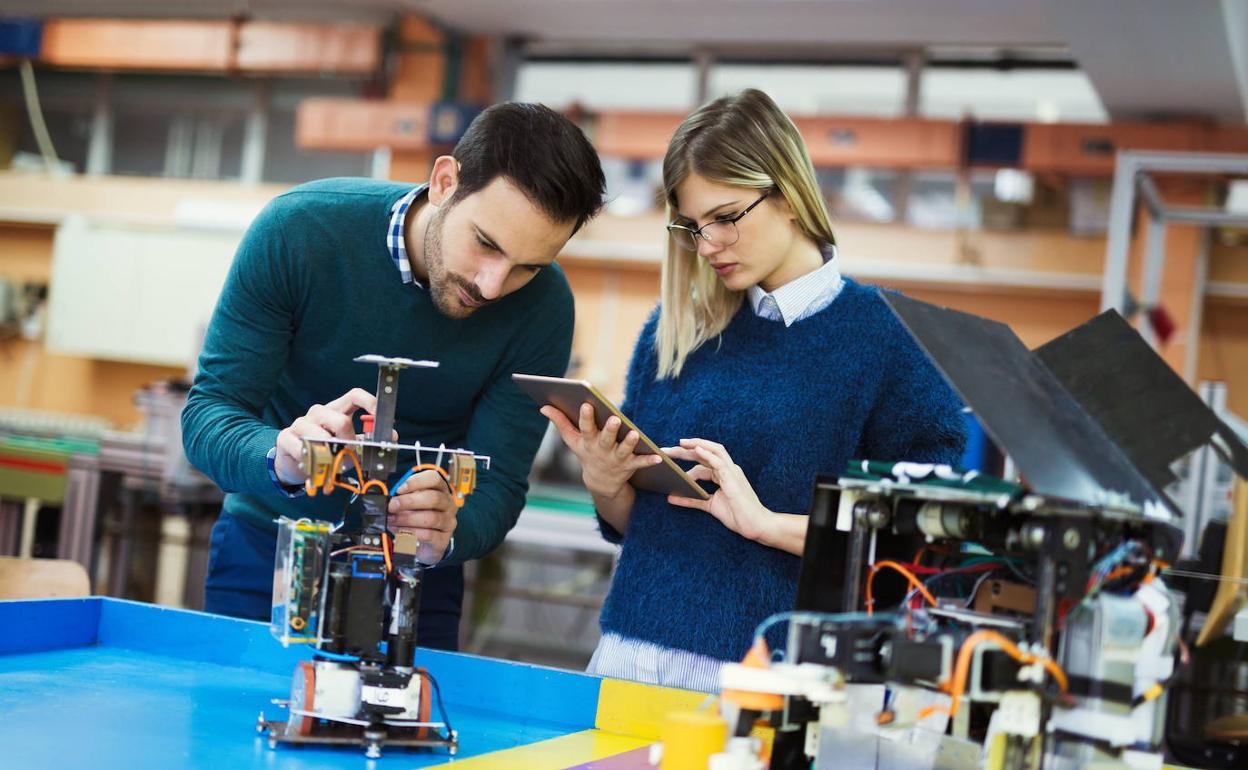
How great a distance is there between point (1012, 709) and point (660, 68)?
6.01 meters

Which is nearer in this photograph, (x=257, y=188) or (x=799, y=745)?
(x=799, y=745)

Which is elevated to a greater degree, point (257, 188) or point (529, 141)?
point (257, 188)

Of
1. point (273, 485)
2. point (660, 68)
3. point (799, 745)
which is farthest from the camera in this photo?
point (660, 68)

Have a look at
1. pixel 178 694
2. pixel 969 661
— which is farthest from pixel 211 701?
pixel 969 661

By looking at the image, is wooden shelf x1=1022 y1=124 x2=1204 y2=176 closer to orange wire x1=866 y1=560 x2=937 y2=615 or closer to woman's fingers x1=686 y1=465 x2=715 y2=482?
woman's fingers x1=686 y1=465 x2=715 y2=482

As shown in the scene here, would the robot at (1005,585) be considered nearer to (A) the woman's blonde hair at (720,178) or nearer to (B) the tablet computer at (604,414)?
(B) the tablet computer at (604,414)

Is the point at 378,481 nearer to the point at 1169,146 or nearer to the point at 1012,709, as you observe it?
the point at 1012,709

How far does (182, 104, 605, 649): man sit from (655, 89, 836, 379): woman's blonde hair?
0.13 metres

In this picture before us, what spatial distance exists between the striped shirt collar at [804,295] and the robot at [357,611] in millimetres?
564

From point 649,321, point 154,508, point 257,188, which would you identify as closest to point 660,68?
point 257,188

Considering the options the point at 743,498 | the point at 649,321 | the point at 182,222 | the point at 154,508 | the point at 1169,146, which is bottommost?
the point at 154,508

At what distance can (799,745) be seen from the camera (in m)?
1.07

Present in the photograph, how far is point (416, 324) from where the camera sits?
1758mm

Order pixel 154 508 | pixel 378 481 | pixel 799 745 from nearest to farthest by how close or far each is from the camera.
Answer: pixel 799 745 → pixel 378 481 → pixel 154 508
